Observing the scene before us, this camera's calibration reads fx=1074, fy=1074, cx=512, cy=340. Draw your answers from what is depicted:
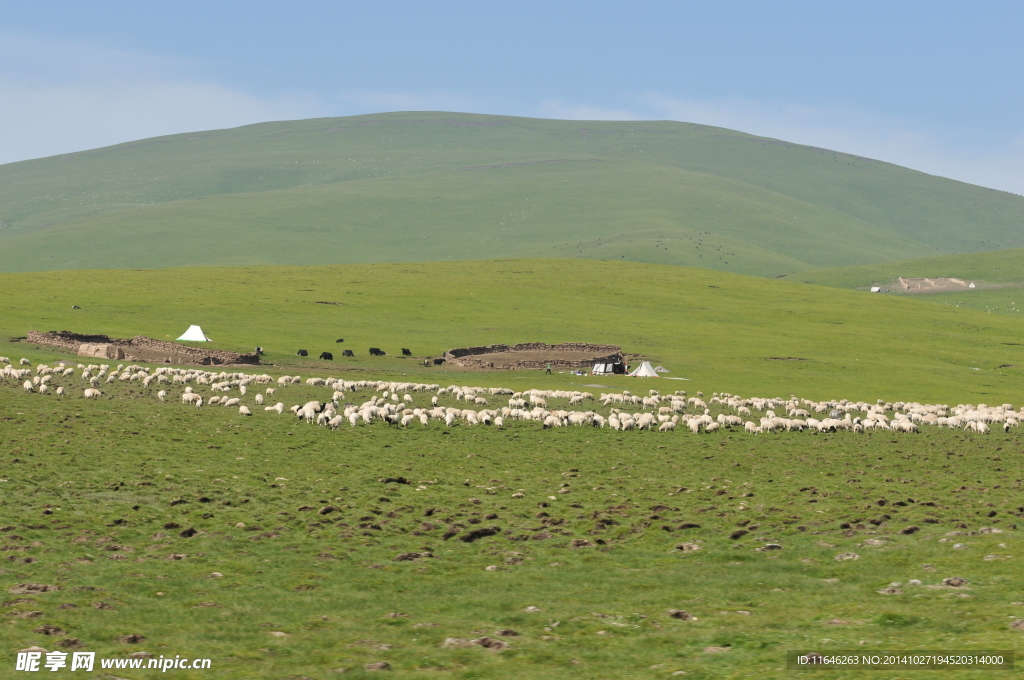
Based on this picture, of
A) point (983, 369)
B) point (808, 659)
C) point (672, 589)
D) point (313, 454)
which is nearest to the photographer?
point (808, 659)

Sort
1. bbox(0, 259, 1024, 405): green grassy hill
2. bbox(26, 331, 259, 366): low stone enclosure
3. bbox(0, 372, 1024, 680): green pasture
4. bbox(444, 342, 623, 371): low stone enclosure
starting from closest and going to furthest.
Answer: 1. bbox(0, 372, 1024, 680): green pasture
2. bbox(26, 331, 259, 366): low stone enclosure
3. bbox(0, 259, 1024, 405): green grassy hill
4. bbox(444, 342, 623, 371): low stone enclosure

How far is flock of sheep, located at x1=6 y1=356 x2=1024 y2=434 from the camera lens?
3117 cm

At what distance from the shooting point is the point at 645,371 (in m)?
56.2

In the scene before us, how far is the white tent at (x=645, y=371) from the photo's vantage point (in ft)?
183

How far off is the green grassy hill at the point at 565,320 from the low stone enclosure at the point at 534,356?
2.74 m

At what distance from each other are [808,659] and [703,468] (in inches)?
546

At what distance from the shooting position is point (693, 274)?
122 meters

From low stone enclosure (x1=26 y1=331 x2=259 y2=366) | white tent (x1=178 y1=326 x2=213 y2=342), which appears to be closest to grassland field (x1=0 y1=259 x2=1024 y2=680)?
low stone enclosure (x1=26 y1=331 x2=259 y2=366)

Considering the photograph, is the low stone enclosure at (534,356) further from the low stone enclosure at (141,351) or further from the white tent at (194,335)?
the white tent at (194,335)

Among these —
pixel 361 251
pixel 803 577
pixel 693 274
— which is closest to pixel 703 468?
pixel 803 577

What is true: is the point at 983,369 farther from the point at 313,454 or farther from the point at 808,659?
the point at 808,659

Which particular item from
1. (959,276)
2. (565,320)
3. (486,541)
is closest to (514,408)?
(486,541)
